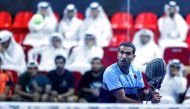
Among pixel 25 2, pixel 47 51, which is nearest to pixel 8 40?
pixel 47 51

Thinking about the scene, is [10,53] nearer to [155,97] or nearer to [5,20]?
[5,20]

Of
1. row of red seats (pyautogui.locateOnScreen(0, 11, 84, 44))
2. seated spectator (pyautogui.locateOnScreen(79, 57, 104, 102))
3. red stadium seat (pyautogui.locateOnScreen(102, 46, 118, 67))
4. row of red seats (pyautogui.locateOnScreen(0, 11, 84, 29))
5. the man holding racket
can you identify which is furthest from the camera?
row of red seats (pyautogui.locateOnScreen(0, 11, 84, 29))

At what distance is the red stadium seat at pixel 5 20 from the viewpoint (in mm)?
11633

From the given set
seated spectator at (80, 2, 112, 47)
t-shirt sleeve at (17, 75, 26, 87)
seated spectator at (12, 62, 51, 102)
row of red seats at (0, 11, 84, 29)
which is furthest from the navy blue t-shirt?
row of red seats at (0, 11, 84, 29)

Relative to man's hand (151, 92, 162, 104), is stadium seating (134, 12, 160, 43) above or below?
above

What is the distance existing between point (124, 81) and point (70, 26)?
5.13 metres

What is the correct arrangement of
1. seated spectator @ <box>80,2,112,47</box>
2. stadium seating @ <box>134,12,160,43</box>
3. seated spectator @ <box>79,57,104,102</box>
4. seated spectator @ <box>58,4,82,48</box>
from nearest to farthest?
seated spectator @ <box>79,57,104,102</box>
seated spectator @ <box>80,2,112,47</box>
seated spectator @ <box>58,4,82,48</box>
stadium seating @ <box>134,12,160,43</box>

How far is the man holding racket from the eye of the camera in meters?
5.92

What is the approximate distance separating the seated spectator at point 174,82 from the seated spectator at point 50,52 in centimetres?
151

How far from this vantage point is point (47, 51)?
10406 millimetres

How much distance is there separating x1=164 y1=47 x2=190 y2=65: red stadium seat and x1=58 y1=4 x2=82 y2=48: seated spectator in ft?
4.74

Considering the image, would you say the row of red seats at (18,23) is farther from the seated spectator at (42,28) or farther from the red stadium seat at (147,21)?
the red stadium seat at (147,21)

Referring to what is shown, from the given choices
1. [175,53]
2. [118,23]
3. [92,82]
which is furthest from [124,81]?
[118,23]

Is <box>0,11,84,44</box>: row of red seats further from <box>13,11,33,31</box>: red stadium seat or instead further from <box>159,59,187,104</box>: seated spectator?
<box>159,59,187,104</box>: seated spectator
